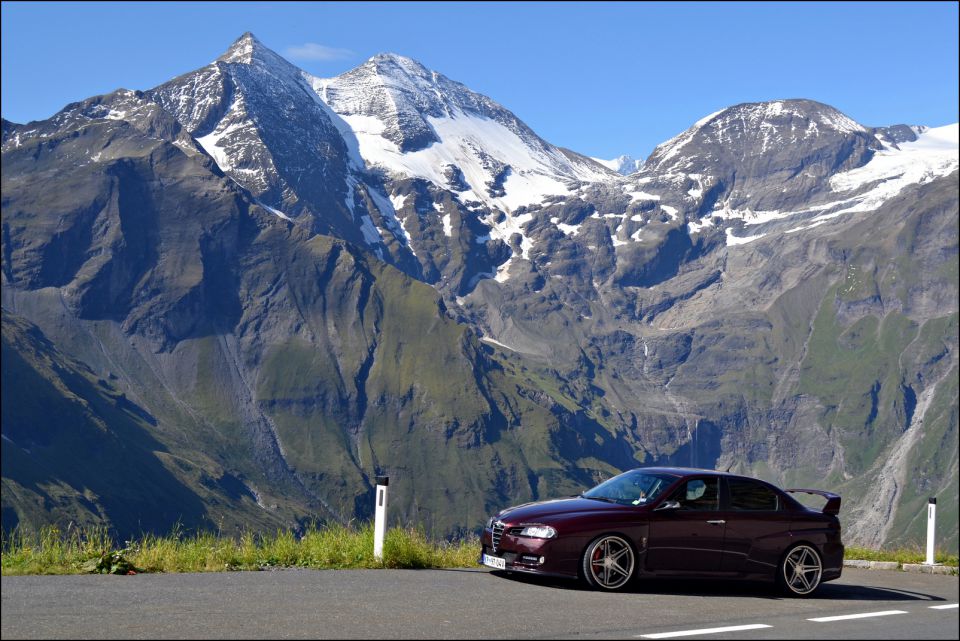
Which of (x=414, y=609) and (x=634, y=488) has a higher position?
(x=634, y=488)

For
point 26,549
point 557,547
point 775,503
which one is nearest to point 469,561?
point 557,547

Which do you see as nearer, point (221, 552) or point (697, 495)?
point (221, 552)

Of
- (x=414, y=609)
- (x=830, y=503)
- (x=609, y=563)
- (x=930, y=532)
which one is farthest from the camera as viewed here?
(x=930, y=532)

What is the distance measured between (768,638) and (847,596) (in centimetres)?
598

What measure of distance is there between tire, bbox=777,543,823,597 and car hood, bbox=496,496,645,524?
2.56 m

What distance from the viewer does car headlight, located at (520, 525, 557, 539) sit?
55.3 ft

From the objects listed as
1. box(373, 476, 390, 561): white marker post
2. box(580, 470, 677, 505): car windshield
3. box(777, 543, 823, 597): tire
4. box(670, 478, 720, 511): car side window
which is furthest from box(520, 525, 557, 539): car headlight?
box(777, 543, 823, 597): tire

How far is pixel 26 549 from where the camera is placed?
650 inches

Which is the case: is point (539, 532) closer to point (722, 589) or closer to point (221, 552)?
point (722, 589)

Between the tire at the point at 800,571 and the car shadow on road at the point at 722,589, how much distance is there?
16 centimetres

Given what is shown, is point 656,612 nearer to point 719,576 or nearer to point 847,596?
point 719,576

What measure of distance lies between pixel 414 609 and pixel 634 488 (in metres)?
5.29

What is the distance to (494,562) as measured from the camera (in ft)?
57.9

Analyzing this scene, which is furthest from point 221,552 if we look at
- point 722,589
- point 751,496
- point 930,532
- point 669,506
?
point 930,532
